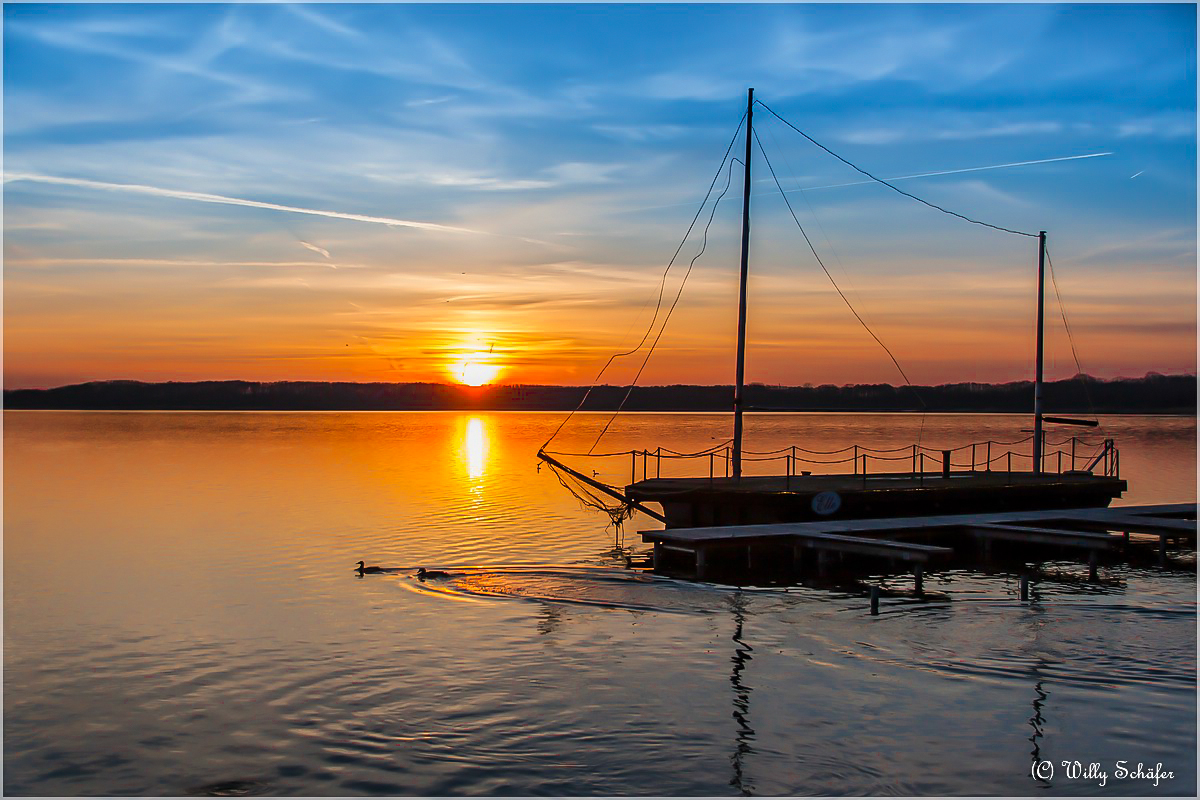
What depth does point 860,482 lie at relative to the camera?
3409cm

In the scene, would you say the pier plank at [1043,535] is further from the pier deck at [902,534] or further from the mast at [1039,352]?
the mast at [1039,352]

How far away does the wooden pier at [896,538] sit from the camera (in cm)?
2556

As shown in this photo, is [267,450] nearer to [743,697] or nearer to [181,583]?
[181,583]

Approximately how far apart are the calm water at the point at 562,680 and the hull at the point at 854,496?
327 centimetres

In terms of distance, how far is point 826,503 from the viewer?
3028 cm

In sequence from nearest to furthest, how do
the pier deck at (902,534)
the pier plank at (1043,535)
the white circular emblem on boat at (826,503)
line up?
1. the pier deck at (902,534)
2. the pier plank at (1043,535)
3. the white circular emblem on boat at (826,503)

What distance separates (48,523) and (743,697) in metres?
36.5

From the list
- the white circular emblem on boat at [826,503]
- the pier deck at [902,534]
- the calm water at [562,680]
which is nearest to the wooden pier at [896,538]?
the pier deck at [902,534]

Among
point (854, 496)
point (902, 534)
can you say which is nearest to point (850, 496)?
point (854, 496)

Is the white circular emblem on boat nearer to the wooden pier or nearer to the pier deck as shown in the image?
the pier deck

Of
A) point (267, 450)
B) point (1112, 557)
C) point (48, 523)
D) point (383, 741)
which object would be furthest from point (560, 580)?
point (267, 450)

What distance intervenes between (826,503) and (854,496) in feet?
4.53

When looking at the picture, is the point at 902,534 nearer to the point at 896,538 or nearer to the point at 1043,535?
the point at 896,538

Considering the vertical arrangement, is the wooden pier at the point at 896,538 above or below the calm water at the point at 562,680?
above
